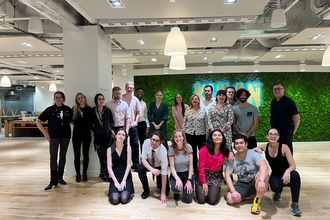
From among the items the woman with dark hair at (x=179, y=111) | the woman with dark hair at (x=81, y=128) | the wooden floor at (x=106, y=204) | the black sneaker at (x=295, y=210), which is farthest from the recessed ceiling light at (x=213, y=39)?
the black sneaker at (x=295, y=210)

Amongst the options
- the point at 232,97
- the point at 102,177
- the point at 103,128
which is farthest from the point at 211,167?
the point at 102,177

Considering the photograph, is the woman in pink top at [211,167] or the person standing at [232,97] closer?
the woman in pink top at [211,167]

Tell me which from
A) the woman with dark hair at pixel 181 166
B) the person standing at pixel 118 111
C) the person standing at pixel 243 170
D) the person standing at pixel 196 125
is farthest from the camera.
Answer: the person standing at pixel 118 111

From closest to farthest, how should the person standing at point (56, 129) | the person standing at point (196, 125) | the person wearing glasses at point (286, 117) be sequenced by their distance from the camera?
the person wearing glasses at point (286, 117) < the person standing at point (56, 129) < the person standing at point (196, 125)

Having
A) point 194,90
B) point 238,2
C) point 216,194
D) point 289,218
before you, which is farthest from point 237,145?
point 194,90

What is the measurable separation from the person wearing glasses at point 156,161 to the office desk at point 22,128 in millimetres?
8379

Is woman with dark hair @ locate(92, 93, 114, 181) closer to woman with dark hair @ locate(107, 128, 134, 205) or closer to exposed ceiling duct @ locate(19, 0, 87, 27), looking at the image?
woman with dark hair @ locate(107, 128, 134, 205)

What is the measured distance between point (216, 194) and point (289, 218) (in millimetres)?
850

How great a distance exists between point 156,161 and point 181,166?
35cm

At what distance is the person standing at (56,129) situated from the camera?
148 inches

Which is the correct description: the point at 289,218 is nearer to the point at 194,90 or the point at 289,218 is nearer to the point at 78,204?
the point at 78,204

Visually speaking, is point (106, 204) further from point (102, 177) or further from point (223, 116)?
point (223, 116)

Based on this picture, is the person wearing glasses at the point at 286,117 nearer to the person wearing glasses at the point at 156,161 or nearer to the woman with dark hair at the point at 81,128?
the person wearing glasses at the point at 156,161

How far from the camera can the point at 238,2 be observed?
3.07m
